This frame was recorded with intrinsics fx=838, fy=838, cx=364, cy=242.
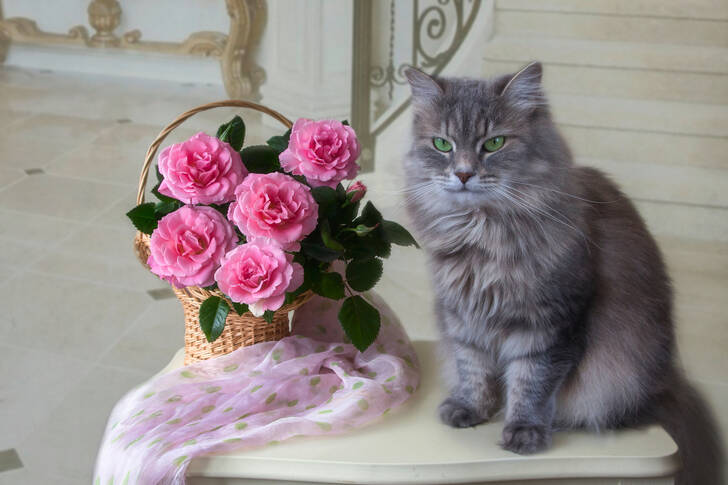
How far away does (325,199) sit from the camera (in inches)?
51.0

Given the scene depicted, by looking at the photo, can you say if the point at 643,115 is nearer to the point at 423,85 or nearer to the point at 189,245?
the point at 423,85

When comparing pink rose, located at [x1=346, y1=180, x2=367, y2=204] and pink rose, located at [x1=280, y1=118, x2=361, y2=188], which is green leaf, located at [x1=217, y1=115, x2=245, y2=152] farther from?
pink rose, located at [x1=346, y1=180, x2=367, y2=204]

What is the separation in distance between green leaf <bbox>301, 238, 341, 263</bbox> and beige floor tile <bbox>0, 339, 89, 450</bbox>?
47.9 inches

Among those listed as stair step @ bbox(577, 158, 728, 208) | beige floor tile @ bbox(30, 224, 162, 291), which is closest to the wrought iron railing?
stair step @ bbox(577, 158, 728, 208)

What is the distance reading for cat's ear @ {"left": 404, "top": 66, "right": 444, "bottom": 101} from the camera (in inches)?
48.3

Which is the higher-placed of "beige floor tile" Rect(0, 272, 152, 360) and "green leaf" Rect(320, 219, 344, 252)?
"green leaf" Rect(320, 219, 344, 252)

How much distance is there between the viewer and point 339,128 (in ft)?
4.34

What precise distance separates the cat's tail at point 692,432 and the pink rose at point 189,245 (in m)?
0.73

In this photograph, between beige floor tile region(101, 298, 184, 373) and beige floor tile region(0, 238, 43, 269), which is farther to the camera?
beige floor tile region(0, 238, 43, 269)

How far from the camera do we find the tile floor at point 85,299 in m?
2.19

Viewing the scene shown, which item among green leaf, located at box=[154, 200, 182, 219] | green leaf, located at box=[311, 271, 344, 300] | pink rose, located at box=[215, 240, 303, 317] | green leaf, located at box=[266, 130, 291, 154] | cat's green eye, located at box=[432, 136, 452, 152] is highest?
cat's green eye, located at box=[432, 136, 452, 152]

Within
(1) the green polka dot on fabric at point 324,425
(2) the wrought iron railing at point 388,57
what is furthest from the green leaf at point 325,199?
(2) the wrought iron railing at point 388,57

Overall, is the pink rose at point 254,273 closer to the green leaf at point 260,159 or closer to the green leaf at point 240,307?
the green leaf at point 240,307

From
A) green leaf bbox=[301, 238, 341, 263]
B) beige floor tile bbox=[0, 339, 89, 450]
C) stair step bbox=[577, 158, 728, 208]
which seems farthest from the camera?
stair step bbox=[577, 158, 728, 208]
